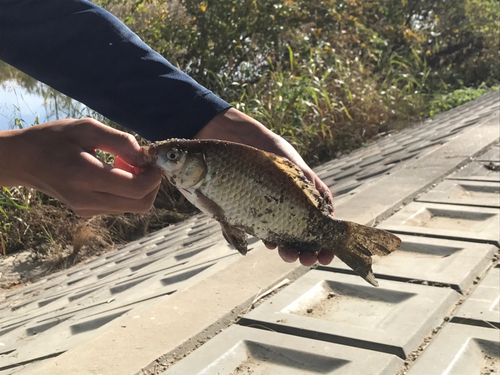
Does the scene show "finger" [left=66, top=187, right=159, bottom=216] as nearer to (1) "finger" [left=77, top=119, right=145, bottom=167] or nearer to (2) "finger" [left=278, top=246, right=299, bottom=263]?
(1) "finger" [left=77, top=119, right=145, bottom=167]

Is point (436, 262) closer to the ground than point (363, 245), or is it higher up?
closer to the ground

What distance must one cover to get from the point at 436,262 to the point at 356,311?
57 cm

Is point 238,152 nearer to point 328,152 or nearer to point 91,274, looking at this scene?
point 91,274

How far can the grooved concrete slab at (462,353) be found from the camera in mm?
1888

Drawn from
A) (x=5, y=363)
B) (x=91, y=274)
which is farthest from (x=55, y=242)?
(x=5, y=363)

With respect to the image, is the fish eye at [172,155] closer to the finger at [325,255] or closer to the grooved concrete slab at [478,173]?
the finger at [325,255]

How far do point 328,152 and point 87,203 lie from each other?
260 inches

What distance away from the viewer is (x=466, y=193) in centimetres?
362

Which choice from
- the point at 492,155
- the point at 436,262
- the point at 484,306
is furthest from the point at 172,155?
the point at 492,155

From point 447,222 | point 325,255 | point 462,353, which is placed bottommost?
point 462,353

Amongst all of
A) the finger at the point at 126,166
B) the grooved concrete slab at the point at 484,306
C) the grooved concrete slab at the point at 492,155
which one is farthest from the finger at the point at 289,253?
the grooved concrete slab at the point at 492,155

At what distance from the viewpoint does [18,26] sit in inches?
88.4

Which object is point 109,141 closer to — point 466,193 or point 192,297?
point 192,297

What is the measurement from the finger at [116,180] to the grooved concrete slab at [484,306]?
1270 mm
